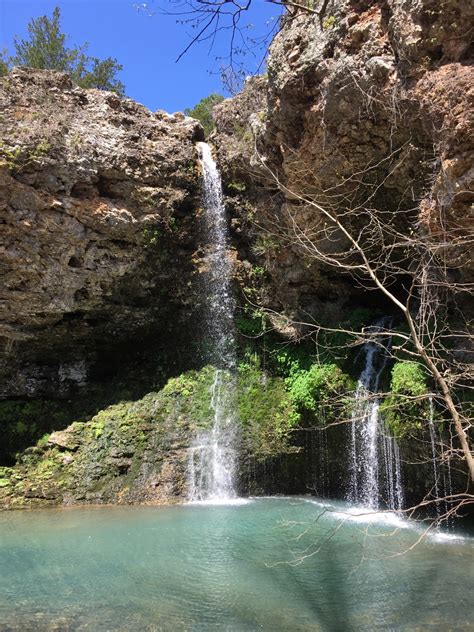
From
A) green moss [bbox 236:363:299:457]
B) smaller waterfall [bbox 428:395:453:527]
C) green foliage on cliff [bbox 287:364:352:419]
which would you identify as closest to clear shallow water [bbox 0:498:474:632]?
smaller waterfall [bbox 428:395:453:527]

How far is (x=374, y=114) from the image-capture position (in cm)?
720

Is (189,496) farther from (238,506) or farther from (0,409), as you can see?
(0,409)

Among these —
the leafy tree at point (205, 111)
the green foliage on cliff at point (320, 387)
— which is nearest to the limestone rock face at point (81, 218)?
the green foliage on cliff at point (320, 387)

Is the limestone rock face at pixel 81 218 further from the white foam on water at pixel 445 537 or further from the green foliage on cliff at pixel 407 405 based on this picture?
the white foam on water at pixel 445 537

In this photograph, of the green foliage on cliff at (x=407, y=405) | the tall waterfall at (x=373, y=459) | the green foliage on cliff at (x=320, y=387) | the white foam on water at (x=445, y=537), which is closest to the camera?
the white foam on water at (x=445, y=537)

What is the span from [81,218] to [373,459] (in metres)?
6.99

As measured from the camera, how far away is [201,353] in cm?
1123

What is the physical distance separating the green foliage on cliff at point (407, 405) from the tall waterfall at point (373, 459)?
0.23 m

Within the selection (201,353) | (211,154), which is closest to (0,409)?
(201,353)

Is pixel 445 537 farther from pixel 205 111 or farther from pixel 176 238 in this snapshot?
pixel 205 111

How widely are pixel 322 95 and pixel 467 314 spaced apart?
13.7 ft

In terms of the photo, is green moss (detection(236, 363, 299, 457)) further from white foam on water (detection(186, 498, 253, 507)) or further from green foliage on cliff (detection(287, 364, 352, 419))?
white foam on water (detection(186, 498, 253, 507))

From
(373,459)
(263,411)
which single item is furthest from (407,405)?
(263,411)

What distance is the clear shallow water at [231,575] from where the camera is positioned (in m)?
4.31
